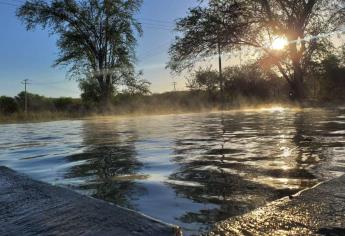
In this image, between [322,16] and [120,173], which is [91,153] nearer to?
[120,173]

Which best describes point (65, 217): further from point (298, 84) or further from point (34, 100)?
point (34, 100)

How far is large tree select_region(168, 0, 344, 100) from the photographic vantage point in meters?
21.6

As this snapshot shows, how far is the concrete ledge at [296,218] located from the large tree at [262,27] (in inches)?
761

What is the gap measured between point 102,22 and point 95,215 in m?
31.7

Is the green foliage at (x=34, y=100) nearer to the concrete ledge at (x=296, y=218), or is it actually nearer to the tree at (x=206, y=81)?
the tree at (x=206, y=81)

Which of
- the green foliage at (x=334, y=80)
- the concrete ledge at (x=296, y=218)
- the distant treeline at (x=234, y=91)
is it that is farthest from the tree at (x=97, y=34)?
the concrete ledge at (x=296, y=218)

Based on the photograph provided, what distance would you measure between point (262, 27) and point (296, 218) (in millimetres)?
20979

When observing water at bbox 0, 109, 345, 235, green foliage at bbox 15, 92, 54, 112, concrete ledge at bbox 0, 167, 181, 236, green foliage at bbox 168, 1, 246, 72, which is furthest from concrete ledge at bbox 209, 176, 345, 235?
green foliage at bbox 15, 92, 54, 112

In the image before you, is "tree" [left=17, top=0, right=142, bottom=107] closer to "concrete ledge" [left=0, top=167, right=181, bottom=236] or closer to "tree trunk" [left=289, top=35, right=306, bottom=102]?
"tree trunk" [left=289, top=35, right=306, bottom=102]

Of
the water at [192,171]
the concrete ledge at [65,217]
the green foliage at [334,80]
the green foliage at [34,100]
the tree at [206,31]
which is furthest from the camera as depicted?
the green foliage at [34,100]

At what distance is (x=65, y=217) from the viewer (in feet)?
7.55

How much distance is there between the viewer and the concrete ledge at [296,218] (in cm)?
209

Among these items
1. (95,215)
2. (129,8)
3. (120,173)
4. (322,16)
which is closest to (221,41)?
(322,16)

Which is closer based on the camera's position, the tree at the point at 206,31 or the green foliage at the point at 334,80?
the tree at the point at 206,31
